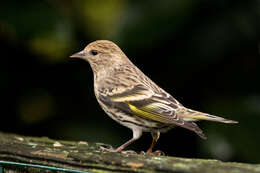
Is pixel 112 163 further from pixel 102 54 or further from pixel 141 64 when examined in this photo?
pixel 141 64

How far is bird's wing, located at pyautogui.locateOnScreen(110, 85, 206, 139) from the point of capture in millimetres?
A: 4249

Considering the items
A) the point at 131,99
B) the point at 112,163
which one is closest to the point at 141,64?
the point at 131,99

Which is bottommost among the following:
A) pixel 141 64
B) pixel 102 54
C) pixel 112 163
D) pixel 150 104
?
pixel 112 163

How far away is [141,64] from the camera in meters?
5.75

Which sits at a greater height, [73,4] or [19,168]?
[73,4]

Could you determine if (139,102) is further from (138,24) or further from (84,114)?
(84,114)

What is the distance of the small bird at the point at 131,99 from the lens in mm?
4309

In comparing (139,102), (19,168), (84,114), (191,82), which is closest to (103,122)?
(84,114)

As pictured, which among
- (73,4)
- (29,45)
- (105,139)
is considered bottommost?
(105,139)

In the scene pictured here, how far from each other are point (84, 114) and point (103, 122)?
0.24m

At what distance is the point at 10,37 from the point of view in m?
5.84

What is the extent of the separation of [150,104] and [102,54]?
906mm

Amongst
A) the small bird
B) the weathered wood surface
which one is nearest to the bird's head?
the small bird

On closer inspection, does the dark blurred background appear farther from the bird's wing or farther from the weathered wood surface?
the weathered wood surface
